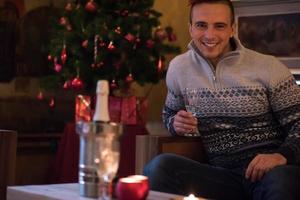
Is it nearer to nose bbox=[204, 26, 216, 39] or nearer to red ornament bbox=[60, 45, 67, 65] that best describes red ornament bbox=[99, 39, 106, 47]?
red ornament bbox=[60, 45, 67, 65]

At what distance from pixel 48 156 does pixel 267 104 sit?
2527 millimetres

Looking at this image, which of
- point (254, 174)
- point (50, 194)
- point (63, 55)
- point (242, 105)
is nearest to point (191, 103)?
point (242, 105)

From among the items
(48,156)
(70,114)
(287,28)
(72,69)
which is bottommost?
(48,156)

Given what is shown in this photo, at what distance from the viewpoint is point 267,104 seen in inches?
89.4

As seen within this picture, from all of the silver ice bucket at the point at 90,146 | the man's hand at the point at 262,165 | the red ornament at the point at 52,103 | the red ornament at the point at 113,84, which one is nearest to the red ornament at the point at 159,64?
the red ornament at the point at 113,84

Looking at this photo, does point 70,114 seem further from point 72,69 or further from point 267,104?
point 267,104

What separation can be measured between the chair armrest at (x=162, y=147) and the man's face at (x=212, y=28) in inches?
13.4

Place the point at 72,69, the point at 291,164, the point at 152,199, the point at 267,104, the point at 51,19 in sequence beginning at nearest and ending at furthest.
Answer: the point at 152,199 < the point at 291,164 < the point at 267,104 < the point at 72,69 < the point at 51,19

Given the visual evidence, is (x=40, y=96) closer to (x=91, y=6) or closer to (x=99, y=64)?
(x=99, y=64)

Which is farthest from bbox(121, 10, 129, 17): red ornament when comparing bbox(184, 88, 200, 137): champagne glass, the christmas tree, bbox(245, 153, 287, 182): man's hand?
bbox(245, 153, 287, 182): man's hand

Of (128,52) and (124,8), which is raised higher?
(124,8)

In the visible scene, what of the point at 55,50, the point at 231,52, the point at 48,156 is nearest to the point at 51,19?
the point at 55,50

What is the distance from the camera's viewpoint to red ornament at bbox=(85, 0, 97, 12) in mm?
3914

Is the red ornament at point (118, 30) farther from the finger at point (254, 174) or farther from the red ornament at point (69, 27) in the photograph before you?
the finger at point (254, 174)
